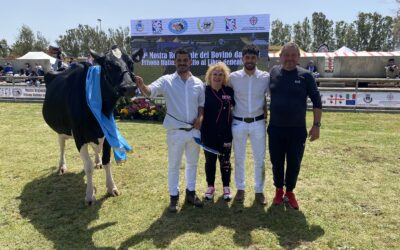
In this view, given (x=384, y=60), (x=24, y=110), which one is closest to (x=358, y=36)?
(x=384, y=60)

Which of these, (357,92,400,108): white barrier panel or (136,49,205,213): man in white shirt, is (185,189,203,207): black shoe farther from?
(357,92,400,108): white barrier panel

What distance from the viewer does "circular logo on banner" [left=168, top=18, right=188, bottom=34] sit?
48.0ft

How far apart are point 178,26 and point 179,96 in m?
10.7

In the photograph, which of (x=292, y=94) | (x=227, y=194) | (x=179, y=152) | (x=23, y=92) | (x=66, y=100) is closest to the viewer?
(x=292, y=94)

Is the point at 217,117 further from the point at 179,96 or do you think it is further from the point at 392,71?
the point at 392,71

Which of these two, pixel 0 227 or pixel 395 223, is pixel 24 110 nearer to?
pixel 0 227

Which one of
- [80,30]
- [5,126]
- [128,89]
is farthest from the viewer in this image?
[80,30]

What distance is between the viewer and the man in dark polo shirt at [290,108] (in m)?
4.53

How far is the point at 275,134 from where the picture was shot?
186 inches

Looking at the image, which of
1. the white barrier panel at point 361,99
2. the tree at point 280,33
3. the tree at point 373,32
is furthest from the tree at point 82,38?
the white barrier panel at point 361,99

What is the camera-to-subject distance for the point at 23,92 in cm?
1734

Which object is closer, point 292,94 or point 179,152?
point 292,94

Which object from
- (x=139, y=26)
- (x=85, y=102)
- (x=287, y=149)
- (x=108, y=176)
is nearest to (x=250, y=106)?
(x=287, y=149)

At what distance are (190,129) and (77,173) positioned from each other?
2992 millimetres
